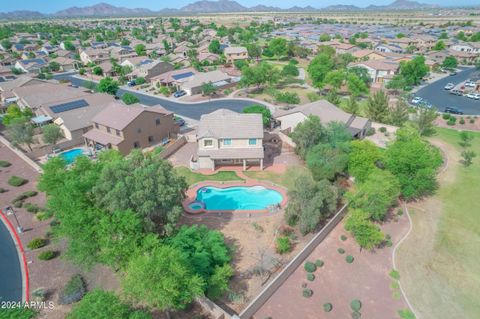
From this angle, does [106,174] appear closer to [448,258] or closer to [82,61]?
[448,258]

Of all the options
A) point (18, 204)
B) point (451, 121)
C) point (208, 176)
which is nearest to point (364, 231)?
point (208, 176)

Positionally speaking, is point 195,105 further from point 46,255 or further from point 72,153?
point 46,255

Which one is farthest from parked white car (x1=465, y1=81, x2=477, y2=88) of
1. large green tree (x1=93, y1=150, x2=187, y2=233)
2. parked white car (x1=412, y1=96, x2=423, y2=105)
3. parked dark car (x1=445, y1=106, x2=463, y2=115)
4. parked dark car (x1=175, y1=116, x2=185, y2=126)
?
large green tree (x1=93, y1=150, x2=187, y2=233)

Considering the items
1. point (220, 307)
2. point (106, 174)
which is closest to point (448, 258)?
point (220, 307)

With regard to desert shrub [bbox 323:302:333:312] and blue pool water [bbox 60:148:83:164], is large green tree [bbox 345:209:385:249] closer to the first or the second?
desert shrub [bbox 323:302:333:312]

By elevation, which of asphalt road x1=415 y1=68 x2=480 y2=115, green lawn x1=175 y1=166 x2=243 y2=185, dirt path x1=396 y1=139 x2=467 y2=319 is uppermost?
asphalt road x1=415 y1=68 x2=480 y2=115

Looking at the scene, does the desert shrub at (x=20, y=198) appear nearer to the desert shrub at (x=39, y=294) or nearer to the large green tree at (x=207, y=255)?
the desert shrub at (x=39, y=294)
